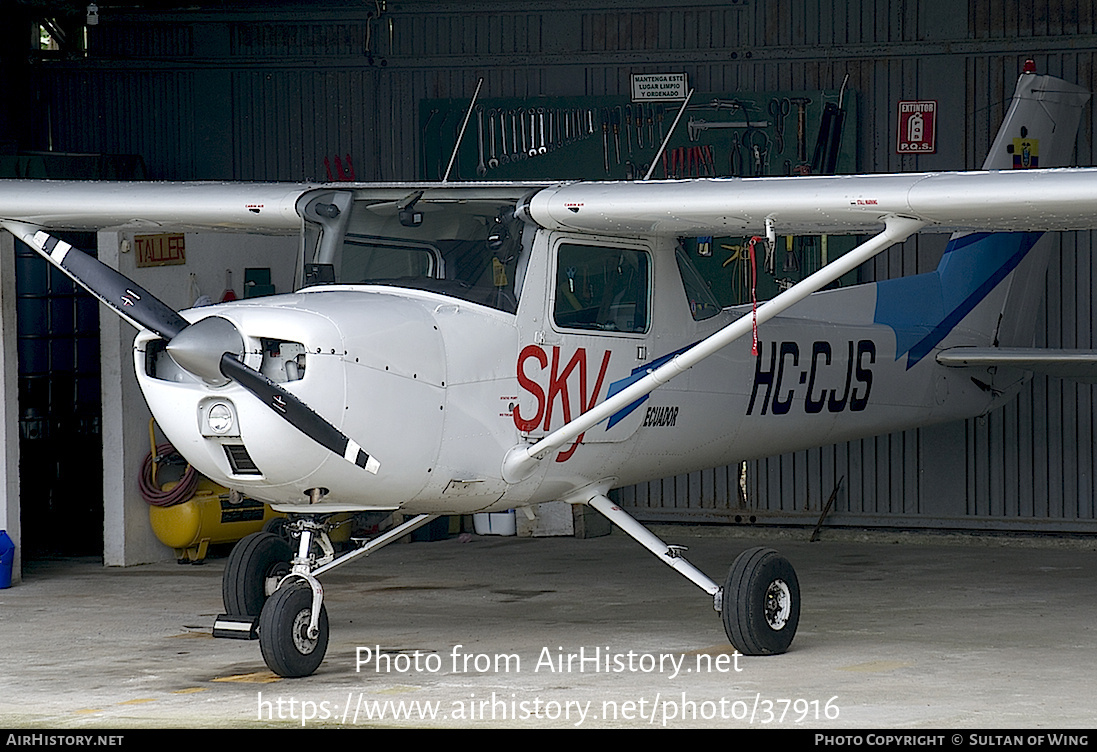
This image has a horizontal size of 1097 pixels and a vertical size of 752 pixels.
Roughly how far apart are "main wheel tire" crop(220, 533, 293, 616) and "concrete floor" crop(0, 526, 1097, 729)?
20cm

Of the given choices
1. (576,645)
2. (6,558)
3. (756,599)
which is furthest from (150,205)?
(756,599)

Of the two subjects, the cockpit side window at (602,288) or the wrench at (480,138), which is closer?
the cockpit side window at (602,288)

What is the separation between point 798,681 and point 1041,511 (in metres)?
5.80

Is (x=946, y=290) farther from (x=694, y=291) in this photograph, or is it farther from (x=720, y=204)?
(x=720, y=204)

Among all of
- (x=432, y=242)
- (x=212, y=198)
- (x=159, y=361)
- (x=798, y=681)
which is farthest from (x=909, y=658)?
(x=212, y=198)

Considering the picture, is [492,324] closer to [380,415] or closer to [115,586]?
[380,415]

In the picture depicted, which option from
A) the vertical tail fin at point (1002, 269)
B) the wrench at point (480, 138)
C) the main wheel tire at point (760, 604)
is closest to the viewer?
the main wheel tire at point (760, 604)

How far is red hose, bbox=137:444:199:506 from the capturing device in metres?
11.2

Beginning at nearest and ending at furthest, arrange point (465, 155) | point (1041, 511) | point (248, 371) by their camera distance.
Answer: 1. point (248, 371)
2. point (1041, 511)
3. point (465, 155)

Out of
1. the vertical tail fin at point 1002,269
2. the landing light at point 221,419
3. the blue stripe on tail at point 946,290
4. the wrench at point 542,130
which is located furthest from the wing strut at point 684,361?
the wrench at point 542,130

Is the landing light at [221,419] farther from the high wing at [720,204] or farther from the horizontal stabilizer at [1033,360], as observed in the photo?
the horizontal stabilizer at [1033,360]

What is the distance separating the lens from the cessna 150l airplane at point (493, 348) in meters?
6.93

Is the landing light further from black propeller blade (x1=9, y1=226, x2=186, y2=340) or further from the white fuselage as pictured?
black propeller blade (x1=9, y1=226, x2=186, y2=340)

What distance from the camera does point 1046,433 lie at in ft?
40.4
